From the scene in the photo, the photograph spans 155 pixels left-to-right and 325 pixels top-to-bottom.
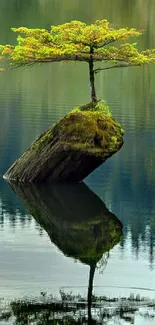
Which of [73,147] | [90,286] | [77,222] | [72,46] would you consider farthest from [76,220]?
[72,46]

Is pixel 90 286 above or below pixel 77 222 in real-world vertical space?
below

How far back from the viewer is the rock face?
38250 mm

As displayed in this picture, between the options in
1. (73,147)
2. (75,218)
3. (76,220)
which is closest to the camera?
(76,220)

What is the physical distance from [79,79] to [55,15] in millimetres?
72158

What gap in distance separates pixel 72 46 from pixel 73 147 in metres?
4.33

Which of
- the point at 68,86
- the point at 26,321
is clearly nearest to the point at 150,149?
the point at 26,321

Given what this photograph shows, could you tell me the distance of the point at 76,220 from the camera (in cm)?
3200

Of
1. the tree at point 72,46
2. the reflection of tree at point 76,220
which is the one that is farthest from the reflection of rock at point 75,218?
the tree at point 72,46

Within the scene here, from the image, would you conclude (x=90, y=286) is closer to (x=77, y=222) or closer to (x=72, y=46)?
(x=77, y=222)

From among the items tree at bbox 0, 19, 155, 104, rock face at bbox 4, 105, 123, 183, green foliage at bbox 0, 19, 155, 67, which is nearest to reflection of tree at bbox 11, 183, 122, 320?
rock face at bbox 4, 105, 123, 183

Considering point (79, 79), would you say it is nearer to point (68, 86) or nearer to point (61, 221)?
point (68, 86)

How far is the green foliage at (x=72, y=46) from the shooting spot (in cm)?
3869

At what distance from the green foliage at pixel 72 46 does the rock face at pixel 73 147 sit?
2665mm

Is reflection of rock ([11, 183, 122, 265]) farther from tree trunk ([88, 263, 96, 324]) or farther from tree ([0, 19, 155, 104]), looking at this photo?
tree ([0, 19, 155, 104])
